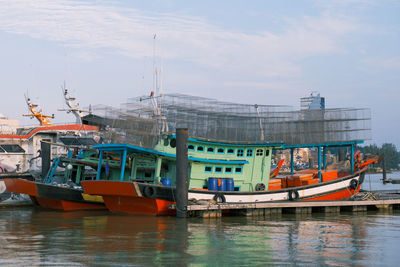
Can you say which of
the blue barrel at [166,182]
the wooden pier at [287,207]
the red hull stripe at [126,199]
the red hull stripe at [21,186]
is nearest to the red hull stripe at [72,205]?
the red hull stripe at [21,186]

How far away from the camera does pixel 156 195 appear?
26.9m

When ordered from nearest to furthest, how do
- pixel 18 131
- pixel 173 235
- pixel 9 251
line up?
pixel 9 251, pixel 173 235, pixel 18 131

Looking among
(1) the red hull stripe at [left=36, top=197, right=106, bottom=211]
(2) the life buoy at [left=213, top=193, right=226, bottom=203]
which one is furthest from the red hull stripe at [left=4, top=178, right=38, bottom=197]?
(2) the life buoy at [left=213, top=193, right=226, bottom=203]

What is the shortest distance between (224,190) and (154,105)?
611 cm

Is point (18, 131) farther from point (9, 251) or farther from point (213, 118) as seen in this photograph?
point (9, 251)

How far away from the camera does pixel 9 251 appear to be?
57.8 feet

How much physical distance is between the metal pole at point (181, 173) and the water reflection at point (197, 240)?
2.49ft

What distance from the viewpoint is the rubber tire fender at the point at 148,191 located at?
26625mm

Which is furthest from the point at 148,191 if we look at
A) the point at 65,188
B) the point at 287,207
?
the point at 287,207

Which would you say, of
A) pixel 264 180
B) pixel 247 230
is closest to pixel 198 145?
pixel 264 180

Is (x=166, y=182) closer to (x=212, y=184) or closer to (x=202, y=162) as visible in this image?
(x=202, y=162)

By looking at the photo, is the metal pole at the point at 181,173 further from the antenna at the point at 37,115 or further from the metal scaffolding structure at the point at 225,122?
the antenna at the point at 37,115

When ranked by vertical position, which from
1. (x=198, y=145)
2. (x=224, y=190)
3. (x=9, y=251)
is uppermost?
(x=198, y=145)

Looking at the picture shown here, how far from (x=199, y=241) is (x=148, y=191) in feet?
24.7
